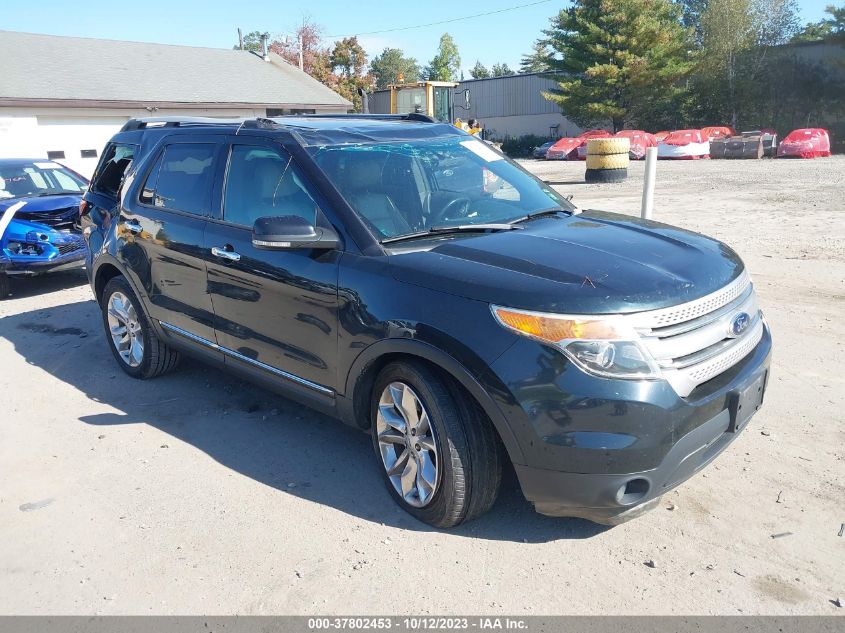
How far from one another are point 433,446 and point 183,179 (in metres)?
2.82

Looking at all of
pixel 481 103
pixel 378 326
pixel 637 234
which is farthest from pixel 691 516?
pixel 481 103

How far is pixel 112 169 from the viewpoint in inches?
245

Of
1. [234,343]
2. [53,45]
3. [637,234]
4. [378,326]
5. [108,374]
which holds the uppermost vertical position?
[53,45]

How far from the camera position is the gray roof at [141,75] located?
22062 millimetres

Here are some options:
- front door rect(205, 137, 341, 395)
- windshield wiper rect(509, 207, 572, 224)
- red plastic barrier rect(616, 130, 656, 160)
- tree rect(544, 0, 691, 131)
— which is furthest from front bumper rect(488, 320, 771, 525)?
tree rect(544, 0, 691, 131)

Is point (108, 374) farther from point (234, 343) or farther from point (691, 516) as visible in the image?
point (691, 516)

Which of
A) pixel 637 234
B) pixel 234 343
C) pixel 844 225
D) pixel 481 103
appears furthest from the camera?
pixel 481 103

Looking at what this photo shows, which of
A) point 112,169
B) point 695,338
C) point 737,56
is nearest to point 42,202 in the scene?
point 112,169

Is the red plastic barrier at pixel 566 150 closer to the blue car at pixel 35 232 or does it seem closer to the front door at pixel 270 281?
the blue car at pixel 35 232

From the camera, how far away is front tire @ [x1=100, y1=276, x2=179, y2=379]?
5562 mm

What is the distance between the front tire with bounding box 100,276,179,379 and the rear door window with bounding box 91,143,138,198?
930mm

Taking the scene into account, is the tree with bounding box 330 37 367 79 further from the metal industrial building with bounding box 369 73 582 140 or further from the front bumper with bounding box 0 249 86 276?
the front bumper with bounding box 0 249 86 276

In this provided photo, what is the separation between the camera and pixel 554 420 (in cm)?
290

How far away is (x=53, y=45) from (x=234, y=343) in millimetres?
25645
